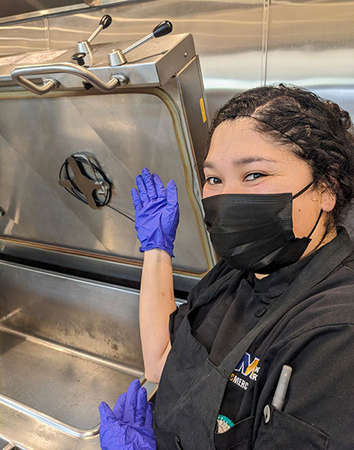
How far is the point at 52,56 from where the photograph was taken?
1123 mm

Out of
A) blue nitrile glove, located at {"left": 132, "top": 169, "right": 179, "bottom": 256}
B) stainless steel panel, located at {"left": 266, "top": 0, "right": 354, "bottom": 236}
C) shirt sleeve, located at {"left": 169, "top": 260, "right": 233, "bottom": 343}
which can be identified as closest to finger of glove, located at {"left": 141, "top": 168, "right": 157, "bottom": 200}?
blue nitrile glove, located at {"left": 132, "top": 169, "right": 179, "bottom": 256}

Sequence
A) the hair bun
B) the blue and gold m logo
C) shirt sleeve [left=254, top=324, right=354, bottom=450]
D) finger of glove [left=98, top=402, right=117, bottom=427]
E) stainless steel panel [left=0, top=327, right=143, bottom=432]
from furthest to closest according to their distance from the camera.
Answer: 1. stainless steel panel [left=0, top=327, right=143, bottom=432]
2. finger of glove [left=98, top=402, right=117, bottom=427]
3. the hair bun
4. the blue and gold m logo
5. shirt sleeve [left=254, top=324, right=354, bottom=450]

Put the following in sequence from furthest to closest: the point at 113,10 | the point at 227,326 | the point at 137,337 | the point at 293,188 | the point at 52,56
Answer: the point at 137,337
the point at 113,10
the point at 52,56
the point at 227,326
the point at 293,188

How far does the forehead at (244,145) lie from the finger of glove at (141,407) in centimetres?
72

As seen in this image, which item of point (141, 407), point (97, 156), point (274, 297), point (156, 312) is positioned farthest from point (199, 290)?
point (97, 156)

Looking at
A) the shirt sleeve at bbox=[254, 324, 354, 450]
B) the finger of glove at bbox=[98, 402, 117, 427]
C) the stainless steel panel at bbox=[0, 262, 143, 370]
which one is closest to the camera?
the shirt sleeve at bbox=[254, 324, 354, 450]

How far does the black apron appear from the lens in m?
0.72

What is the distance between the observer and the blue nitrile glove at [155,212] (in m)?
1.14

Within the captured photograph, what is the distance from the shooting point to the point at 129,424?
1.06m

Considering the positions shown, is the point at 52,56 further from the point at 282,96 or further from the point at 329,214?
the point at 329,214

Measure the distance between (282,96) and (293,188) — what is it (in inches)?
8.0

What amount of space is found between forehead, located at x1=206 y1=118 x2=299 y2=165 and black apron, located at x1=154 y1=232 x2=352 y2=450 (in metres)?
0.21

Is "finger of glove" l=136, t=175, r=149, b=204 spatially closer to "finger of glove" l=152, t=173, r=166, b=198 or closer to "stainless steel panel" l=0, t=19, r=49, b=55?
"finger of glove" l=152, t=173, r=166, b=198

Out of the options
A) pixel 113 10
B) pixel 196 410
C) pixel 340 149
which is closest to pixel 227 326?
pixel 196 410
